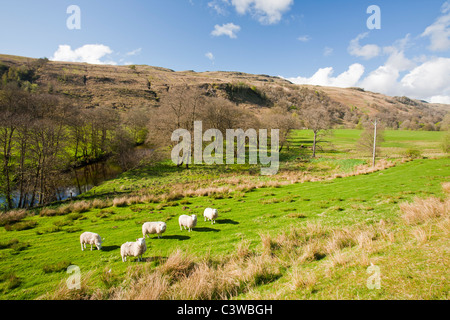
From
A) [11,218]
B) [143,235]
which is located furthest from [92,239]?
[11,218]

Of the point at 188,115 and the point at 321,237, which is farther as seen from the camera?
the point at 188,115

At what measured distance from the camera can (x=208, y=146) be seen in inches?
1747

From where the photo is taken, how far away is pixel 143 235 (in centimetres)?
1035

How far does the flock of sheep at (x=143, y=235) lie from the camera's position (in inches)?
304

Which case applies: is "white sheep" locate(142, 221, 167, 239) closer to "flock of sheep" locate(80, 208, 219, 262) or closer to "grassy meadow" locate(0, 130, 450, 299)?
"flock of sheep" locate(80, 208, 219, 262)

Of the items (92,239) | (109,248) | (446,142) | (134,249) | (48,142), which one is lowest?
(109,248)

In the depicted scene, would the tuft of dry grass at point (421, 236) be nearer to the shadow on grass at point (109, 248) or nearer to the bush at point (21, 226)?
the shadow on grass at point (109, 248)

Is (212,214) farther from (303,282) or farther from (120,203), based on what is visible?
(120,203)

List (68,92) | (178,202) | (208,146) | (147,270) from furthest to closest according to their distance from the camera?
(68,92), (208,146), (178,202), (147,270)

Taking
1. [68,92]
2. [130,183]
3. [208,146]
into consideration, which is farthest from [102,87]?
[130,183]

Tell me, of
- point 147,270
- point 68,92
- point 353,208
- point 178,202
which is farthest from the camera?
point 68,92
